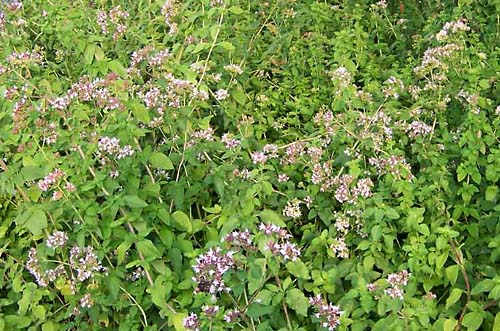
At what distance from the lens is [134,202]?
185cm

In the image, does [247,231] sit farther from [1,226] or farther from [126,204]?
[1,226]

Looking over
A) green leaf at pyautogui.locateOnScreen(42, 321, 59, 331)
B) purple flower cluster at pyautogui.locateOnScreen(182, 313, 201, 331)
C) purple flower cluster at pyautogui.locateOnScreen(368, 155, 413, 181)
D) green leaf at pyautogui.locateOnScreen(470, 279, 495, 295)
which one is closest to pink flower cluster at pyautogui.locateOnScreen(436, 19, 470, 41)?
purple flower cluster at pyautogui.locateOnScreen(368, 155, 413, 181)

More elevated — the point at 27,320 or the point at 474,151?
the point at 474,151

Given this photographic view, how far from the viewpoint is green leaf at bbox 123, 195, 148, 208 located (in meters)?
1.85

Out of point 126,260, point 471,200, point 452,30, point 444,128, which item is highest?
point 452,30

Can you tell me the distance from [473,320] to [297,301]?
42 centimetres

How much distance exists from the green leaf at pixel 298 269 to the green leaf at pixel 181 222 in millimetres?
314

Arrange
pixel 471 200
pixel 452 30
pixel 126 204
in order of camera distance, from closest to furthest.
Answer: pixel 126 204 < pixel 471 200 < pixel 452 30

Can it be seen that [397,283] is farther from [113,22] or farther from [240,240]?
[113,22]

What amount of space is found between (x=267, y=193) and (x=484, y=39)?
47.3 inches

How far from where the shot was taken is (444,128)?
2.20 metres

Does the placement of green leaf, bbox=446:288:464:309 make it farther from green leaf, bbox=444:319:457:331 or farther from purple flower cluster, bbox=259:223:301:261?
purple flower cluster, bbox=259:223:301:261

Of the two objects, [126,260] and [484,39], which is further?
[484,39]

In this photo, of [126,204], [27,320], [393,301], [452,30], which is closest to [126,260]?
[126,204]
